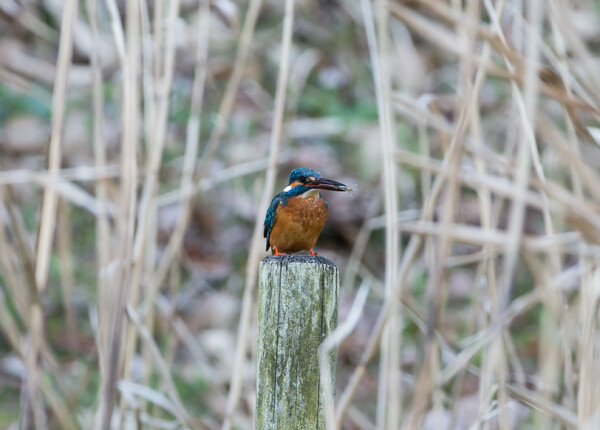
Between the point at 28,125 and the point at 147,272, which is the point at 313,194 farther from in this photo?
the point at 28,125

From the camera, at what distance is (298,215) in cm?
212

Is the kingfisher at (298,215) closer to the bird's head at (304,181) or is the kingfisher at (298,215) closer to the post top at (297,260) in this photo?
the bird's head at (304,181)

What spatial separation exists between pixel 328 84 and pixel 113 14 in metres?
4.73

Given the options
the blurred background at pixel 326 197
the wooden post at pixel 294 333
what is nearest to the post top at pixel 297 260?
the wooden post at pixel 294 333

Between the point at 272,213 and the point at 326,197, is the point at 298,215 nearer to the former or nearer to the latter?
the point at 272,213

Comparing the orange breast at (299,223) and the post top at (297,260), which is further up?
the orange breast at (299,223)

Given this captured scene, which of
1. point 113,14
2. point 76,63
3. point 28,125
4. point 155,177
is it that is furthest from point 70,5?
point 76,63

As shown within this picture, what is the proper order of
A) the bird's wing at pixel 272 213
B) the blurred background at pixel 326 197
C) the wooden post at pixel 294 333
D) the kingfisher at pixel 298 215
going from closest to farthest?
1. the blurred background at pixel 326 197
2. the wooden post at pixel 294 333
3. the kingfisher at pixel 298 215
4. the bird's wing at pixel 272 213

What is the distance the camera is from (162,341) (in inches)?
181

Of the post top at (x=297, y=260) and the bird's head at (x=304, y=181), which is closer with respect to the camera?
the post top at (x=297, y=260)

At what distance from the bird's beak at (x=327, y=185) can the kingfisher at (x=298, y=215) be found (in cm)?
7

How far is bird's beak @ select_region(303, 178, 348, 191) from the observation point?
5.66 ft

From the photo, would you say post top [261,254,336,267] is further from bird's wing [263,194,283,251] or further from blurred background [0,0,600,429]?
bird's wing [263,194,283,251]

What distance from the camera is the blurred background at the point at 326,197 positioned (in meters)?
1.36
